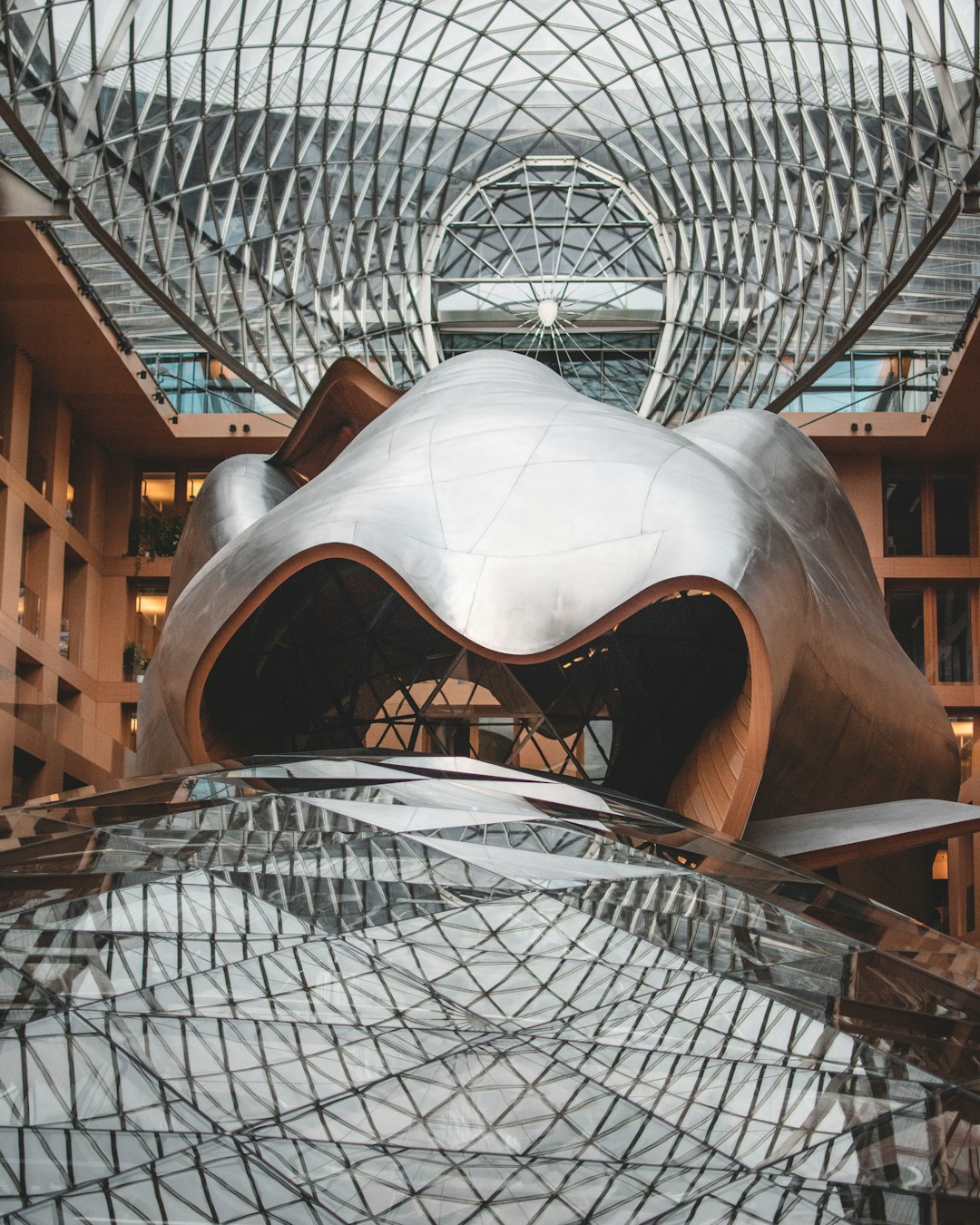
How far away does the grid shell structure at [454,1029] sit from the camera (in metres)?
6.87

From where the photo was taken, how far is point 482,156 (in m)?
46.9

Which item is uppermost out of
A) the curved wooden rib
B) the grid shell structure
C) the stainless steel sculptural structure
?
the curved wooden rib

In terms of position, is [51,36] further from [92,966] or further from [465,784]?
[92,966]

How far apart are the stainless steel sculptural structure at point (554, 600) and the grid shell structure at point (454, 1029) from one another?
547 cm

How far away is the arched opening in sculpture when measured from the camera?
22906 millimetres

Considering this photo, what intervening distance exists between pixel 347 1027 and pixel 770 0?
3435cm

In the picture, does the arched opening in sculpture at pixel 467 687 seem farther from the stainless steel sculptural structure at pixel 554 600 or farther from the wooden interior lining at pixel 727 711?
the wooden interior lining at pixel 727 711

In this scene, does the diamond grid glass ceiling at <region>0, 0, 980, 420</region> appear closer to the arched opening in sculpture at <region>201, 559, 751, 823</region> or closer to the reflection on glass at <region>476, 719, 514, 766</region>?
the arched opening in sculpture at <region>201, 559, 751, 823</region>

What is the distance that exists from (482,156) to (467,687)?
2920 centimetres

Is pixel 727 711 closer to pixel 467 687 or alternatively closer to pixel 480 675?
pixel 480 675

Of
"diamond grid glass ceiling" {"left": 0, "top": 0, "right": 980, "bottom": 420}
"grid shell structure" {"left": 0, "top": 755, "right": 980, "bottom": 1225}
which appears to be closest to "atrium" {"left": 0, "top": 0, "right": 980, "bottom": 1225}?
"grid shell structure" {"left": 0, "top": 755, "right": 980, "bottom": 1225}

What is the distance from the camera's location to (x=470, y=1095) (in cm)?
768

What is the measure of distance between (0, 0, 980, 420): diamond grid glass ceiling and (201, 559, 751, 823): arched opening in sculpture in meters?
12.4

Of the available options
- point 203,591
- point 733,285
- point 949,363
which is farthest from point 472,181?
point 203,591
